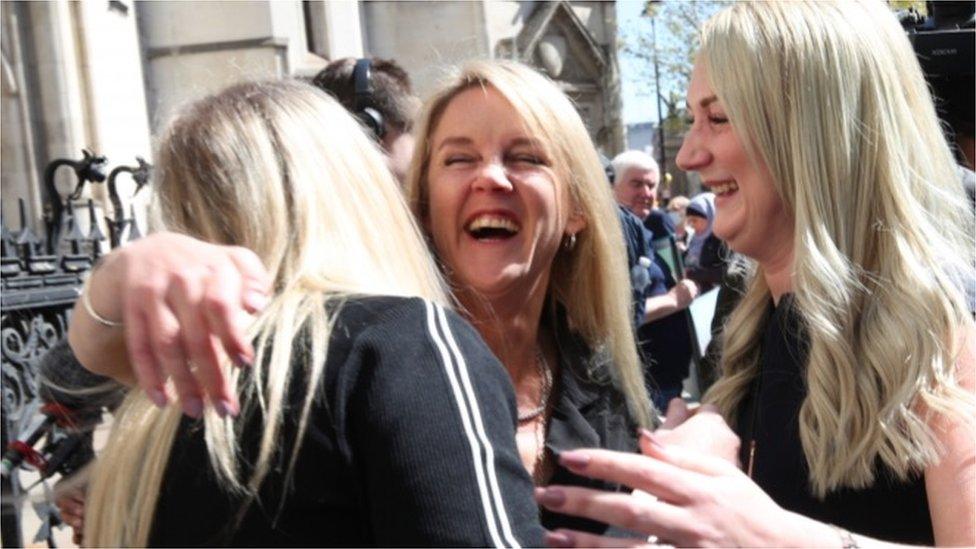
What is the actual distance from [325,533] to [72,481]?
0.61 metres

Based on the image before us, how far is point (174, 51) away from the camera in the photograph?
1333cm

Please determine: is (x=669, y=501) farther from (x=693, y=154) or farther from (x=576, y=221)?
(x=576, y=221)

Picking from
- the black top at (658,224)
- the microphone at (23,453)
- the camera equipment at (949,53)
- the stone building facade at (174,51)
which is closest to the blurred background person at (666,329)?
the black top at (658,224)

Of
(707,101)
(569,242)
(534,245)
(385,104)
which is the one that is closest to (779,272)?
(707,101)

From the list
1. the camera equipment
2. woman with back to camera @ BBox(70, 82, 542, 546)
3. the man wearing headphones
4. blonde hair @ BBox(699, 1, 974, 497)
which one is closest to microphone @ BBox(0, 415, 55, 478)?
the man wearing headphones

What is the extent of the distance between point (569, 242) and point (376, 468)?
1.47 meters

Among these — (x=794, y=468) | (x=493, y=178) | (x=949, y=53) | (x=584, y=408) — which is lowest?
(x=584, y=408)

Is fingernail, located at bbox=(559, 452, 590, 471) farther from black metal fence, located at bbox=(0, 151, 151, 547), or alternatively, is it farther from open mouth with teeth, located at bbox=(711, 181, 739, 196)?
black metal fence, located at bbox=(0, 151, 151, 547)

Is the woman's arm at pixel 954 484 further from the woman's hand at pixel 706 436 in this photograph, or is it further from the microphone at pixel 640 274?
the microphone at pixel 640 274

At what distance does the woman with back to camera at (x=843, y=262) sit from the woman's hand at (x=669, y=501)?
0.42 m

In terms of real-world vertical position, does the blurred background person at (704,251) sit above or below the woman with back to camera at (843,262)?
below

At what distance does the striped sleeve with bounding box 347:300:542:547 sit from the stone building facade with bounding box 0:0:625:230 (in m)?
0.65

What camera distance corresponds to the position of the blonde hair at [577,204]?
8.57 ft

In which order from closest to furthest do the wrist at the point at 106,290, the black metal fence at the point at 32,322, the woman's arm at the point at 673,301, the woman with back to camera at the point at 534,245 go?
1. the wrist at the point at 106,290
2. the woman with back to camera at the point at 534,245
3. the black metal fence at the point at 32,322
4. the woman's arm at the point at 673,301
